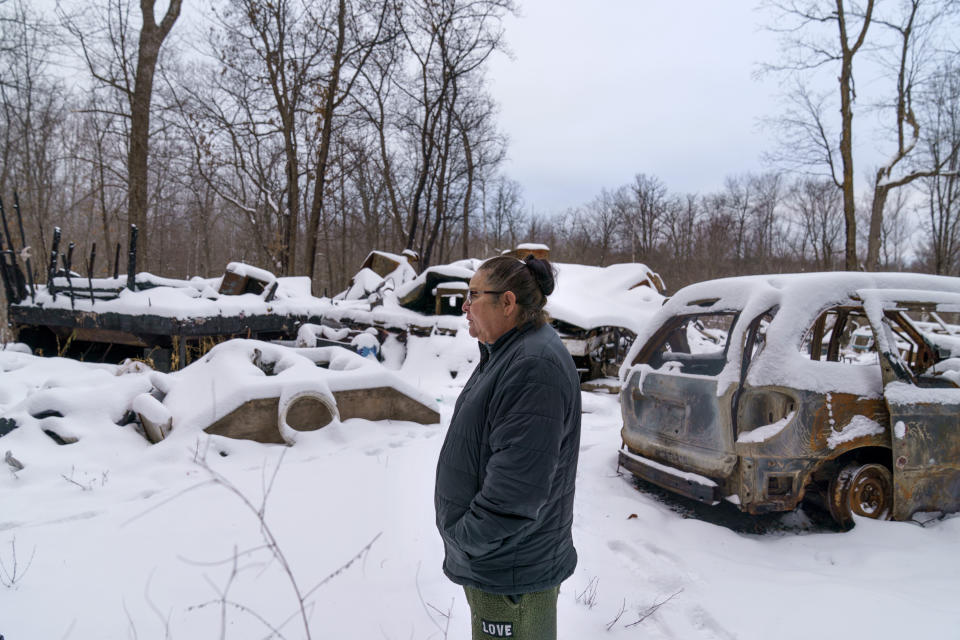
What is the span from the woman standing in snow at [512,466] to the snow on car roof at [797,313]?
2.54 meters

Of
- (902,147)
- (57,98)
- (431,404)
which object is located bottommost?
(431,404)

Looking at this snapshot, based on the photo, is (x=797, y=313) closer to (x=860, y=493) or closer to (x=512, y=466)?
(x=860, y=493)

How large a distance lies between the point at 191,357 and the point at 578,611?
8068mm

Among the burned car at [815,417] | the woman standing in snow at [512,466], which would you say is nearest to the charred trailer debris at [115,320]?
the burned car at [815,417]

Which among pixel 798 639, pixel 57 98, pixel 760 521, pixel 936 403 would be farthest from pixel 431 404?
pixel 57 98

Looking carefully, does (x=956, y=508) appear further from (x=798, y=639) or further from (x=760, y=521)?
(x=798, y=639)

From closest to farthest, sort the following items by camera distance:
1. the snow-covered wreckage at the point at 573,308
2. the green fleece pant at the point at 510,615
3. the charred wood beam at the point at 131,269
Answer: the green fleece pant at the point at 510,615, the charred wood beam at the point at 131,269, the snow-covered wreckage at the point at 573,308

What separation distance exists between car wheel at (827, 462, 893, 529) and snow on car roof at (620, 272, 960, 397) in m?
0.58

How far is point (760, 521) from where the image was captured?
3.94 metres

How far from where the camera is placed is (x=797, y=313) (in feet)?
12.0

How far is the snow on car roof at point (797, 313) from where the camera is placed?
3562mm

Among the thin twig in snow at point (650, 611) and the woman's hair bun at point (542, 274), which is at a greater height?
the woman's hair bun at point (542, 274)

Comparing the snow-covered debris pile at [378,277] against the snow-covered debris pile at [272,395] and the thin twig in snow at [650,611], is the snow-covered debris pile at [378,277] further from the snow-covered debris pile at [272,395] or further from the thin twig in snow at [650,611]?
the thin twig in snow at [650,611]

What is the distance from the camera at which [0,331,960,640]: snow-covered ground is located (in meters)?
2.53
